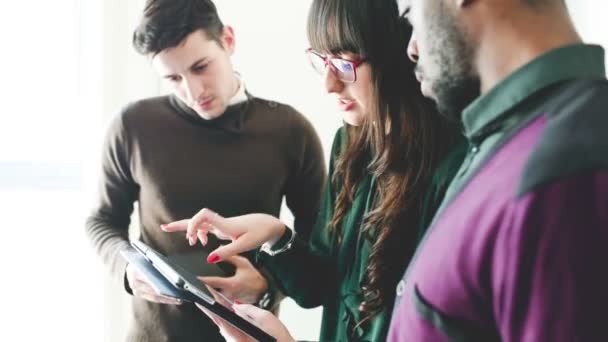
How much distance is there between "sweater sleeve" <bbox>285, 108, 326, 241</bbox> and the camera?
4.79 feet

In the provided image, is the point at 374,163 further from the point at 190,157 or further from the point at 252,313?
the point at 190,157

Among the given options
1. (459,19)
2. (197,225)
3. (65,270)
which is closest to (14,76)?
(65,270)

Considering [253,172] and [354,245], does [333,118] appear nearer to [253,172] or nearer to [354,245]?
[253,172]

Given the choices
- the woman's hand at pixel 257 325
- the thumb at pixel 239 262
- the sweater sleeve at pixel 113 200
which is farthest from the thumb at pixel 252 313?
the sweater sleeve at pixel 113 200

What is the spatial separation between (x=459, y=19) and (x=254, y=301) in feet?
2.94

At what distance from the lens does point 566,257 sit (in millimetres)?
498

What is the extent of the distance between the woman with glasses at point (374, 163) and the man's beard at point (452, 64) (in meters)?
0.27

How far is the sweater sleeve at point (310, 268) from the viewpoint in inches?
47.6

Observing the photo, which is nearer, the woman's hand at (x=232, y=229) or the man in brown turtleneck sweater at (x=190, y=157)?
the woman's hand at (x=232, y=229)

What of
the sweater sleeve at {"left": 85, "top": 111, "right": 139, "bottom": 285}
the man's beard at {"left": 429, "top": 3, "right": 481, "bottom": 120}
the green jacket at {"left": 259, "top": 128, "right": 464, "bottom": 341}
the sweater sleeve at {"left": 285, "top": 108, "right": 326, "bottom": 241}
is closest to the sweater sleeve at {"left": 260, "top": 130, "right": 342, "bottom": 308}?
the green jacket at {"left": 259, "top": 128, "right": 464, "bottom": 341}

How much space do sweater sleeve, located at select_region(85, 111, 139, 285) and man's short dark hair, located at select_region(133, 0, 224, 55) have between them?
0.22m

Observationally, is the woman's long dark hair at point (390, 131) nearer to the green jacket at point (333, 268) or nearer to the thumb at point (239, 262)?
the green jacket at point (333, 268)

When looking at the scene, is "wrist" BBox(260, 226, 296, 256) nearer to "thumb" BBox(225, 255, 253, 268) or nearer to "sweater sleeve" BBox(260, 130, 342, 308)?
"sweater sleeve" BBox(260, 130, 342, 308)

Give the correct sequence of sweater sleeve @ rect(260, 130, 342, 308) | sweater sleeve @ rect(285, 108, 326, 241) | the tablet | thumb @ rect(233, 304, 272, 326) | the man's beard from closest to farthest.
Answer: the man's beard → the tablet → thumb @ rect(233, 304, 272, 326) → sweater sleeve @ rect(260, 130, 342, 308) → sweater sleeve @ rect(285, 108, 326, 241)
